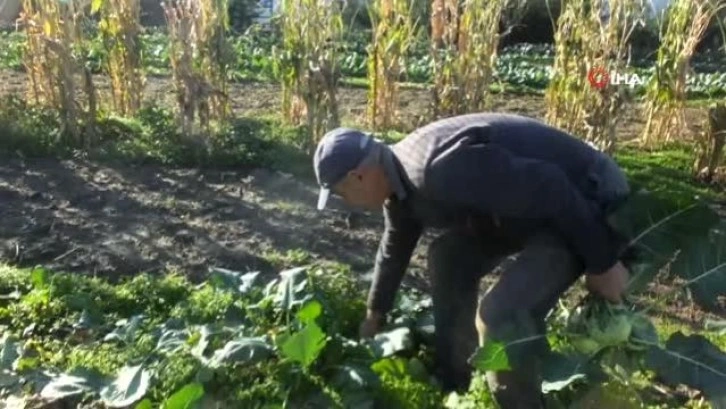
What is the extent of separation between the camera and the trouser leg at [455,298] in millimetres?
4703

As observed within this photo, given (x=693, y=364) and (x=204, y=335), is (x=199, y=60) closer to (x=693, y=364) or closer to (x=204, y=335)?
(x=204, y=335)

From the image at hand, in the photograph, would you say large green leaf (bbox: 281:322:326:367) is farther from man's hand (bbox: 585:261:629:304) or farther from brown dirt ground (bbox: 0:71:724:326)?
brown dirt ground (bbox: 0:71:724:326)

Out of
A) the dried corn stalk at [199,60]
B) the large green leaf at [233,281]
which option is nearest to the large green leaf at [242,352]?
the large green leaf at [233,281]

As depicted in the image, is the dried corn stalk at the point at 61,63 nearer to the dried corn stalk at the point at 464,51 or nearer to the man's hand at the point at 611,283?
the dried corn stalk at the point at 464,51

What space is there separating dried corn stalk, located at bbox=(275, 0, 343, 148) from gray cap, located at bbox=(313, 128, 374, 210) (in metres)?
5.00

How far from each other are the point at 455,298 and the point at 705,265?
0.97 meters

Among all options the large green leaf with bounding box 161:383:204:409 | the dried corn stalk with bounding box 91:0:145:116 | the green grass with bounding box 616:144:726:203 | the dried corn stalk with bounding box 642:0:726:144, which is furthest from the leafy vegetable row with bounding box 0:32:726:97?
the large green leaf with bounding box 161:383:204:409

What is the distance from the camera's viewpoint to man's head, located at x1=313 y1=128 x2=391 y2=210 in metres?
4.21

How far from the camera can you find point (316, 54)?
30.7 ft

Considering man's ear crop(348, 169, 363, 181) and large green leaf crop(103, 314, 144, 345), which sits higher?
man's ear crop(348, 169, 363, 181)

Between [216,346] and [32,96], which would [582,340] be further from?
[32,96]

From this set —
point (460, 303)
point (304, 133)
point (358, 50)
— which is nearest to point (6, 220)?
point (304, 133)

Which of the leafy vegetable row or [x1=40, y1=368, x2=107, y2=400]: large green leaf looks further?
the leafy vegetable row

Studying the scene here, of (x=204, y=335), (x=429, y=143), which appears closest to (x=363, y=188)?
(x=429, y=143)
